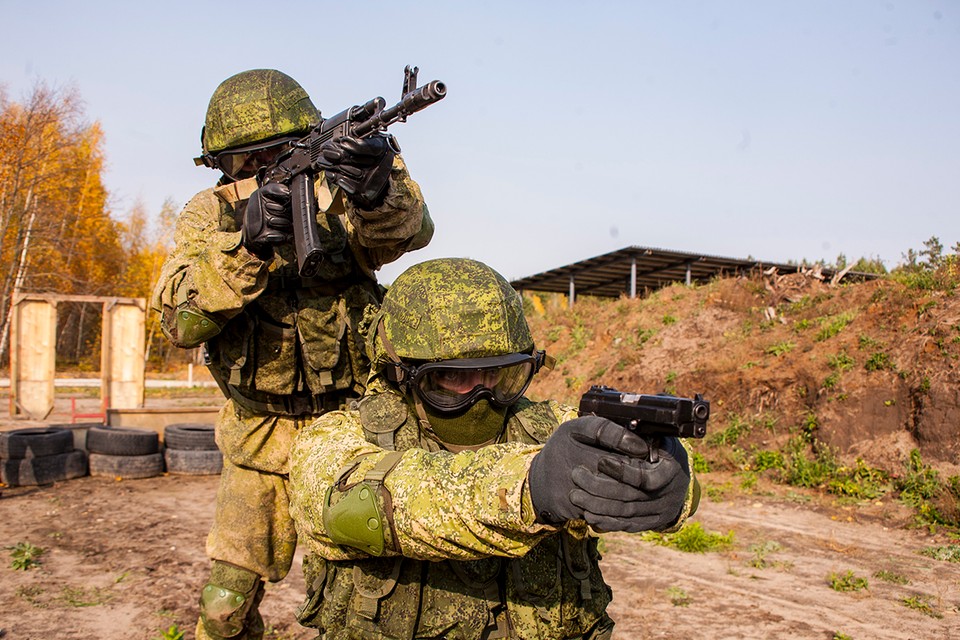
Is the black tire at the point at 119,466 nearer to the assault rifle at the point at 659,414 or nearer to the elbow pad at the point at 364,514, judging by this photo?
the elbow pad at the point at 364,514

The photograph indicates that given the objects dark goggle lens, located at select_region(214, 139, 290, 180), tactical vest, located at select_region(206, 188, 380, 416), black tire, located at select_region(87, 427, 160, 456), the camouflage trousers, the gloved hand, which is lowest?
black tire, located at select_region(87, 427, 160, 456)

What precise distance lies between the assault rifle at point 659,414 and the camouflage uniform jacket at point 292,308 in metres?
2.04

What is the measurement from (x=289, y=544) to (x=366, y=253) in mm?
1773

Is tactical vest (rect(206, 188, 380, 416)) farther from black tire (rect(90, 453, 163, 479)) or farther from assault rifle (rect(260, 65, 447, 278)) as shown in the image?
black tire (rect(90, 453, 163, 479))

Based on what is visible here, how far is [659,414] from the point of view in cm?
153

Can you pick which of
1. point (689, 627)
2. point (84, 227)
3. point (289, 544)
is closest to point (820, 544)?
point (689, 627)

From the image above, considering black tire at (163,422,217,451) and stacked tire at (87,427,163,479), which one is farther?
black tire at (163,422,217,451)

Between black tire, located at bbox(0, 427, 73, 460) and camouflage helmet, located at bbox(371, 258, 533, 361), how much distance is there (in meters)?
9.19

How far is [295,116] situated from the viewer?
3949 millimetres

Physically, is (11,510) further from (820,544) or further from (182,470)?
(820,544)

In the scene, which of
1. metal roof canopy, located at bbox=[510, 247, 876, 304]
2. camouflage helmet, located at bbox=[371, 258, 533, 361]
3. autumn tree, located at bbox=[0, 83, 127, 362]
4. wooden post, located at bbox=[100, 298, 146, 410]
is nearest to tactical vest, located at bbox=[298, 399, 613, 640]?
camouflage helmet, located at bbox=[371, 258, 533, 361]

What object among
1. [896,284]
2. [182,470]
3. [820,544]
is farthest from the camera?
[896,284]

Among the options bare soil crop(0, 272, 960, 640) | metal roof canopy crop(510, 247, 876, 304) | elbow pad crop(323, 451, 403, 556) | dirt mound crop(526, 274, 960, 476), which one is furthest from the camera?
metal roof canopy crop(510, 247, 876, 304)

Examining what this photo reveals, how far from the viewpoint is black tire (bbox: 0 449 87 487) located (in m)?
9.66
